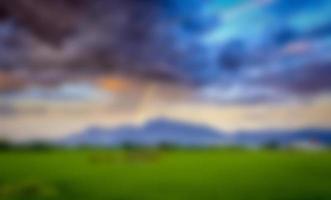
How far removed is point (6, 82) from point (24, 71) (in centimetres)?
11

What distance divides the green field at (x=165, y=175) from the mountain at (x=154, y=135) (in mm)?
54

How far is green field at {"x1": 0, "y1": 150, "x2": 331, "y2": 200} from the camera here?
2.29 meters

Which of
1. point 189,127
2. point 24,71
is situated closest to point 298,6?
point 189,127

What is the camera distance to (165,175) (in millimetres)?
2354

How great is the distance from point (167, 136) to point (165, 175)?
0.20 metres

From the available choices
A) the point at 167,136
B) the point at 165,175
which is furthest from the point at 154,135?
the point at 165,175

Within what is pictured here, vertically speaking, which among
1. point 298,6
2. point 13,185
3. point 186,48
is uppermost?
point 298,6

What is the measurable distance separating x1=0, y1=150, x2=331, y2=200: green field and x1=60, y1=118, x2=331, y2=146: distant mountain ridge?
0.17 ft

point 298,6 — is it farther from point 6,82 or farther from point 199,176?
point 6,82

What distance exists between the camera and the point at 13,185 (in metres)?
2.33

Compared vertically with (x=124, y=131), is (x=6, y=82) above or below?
above

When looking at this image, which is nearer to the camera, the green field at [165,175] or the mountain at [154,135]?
the green field at [165,175]

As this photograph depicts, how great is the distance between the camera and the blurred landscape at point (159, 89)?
236cm

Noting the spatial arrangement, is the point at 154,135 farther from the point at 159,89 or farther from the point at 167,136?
the point at 159,89
